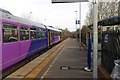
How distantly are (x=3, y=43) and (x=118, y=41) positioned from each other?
6.46m

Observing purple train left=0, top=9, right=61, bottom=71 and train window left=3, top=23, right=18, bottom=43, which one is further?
train window left=3, top=23, right=18, bottom=43

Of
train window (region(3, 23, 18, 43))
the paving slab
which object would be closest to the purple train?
train window (region(3, 23, 18, 43))

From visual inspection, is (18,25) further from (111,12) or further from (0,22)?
(111,12)

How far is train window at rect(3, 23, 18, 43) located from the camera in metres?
13.1

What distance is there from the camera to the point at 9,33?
14.0m

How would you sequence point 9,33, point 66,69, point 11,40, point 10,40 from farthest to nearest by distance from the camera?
point 66,69 < point 11,40 < point 10,40 < point 9,33

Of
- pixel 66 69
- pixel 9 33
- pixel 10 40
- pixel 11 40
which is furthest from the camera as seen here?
pixel 66 69

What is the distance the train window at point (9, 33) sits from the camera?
13.1 metres

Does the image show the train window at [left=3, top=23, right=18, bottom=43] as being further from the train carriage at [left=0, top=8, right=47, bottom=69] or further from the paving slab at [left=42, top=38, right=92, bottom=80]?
the paving slab at [left=42, top=38, right=92, bottom=80]

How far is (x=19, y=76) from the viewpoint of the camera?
12438 mm

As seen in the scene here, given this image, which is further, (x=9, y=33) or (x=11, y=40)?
(x=11, y=40)

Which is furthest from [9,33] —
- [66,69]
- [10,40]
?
[66,69]

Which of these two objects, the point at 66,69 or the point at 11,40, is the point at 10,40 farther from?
the point at 66,69

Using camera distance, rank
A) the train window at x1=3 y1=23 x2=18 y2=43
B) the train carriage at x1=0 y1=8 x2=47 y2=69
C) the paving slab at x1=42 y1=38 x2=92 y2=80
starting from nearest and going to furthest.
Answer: the paving slab at x1=42 y1=38 x2=92 y2=80, the train carriage at x1=0 y1=8 x2=47 y2=69, the train window at x1=3 y1=23 x2=18 y2=43
